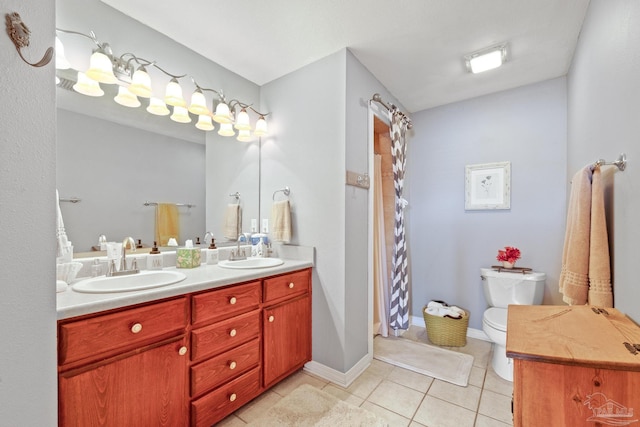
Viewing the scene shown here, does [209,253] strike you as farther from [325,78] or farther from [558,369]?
[558,369]

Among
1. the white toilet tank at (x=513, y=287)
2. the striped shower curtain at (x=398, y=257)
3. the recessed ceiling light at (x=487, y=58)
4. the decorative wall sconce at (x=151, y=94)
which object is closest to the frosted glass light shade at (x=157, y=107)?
the decorative wall sconce at (x=151, y=94)

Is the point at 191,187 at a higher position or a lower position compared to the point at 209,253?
higher

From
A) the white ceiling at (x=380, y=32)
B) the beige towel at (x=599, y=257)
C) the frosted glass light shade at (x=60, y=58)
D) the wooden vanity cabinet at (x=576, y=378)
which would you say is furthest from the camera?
the white ceiling at (x=380, y=32)

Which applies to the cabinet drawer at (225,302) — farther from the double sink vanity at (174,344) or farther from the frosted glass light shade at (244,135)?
the frosted glass light shade at (244,135)

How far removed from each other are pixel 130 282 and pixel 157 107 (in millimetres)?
1111

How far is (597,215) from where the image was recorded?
1159 mm

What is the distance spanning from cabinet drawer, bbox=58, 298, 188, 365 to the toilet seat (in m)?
2.06

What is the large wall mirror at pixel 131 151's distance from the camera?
1.44 metres

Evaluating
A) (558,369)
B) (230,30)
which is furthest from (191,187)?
(558,369)

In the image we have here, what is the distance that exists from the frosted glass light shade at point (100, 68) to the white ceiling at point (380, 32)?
360 mm

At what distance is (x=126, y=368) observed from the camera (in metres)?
1.11

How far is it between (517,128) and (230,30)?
2560 millimetres

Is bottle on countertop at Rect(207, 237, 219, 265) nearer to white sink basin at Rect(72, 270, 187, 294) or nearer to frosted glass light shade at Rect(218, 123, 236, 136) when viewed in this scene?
white sink basin at Rect(72, 270, 187, 294)

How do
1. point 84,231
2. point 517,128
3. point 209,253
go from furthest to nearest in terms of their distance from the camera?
point 517,128 < point 209,253 < point 84,231
